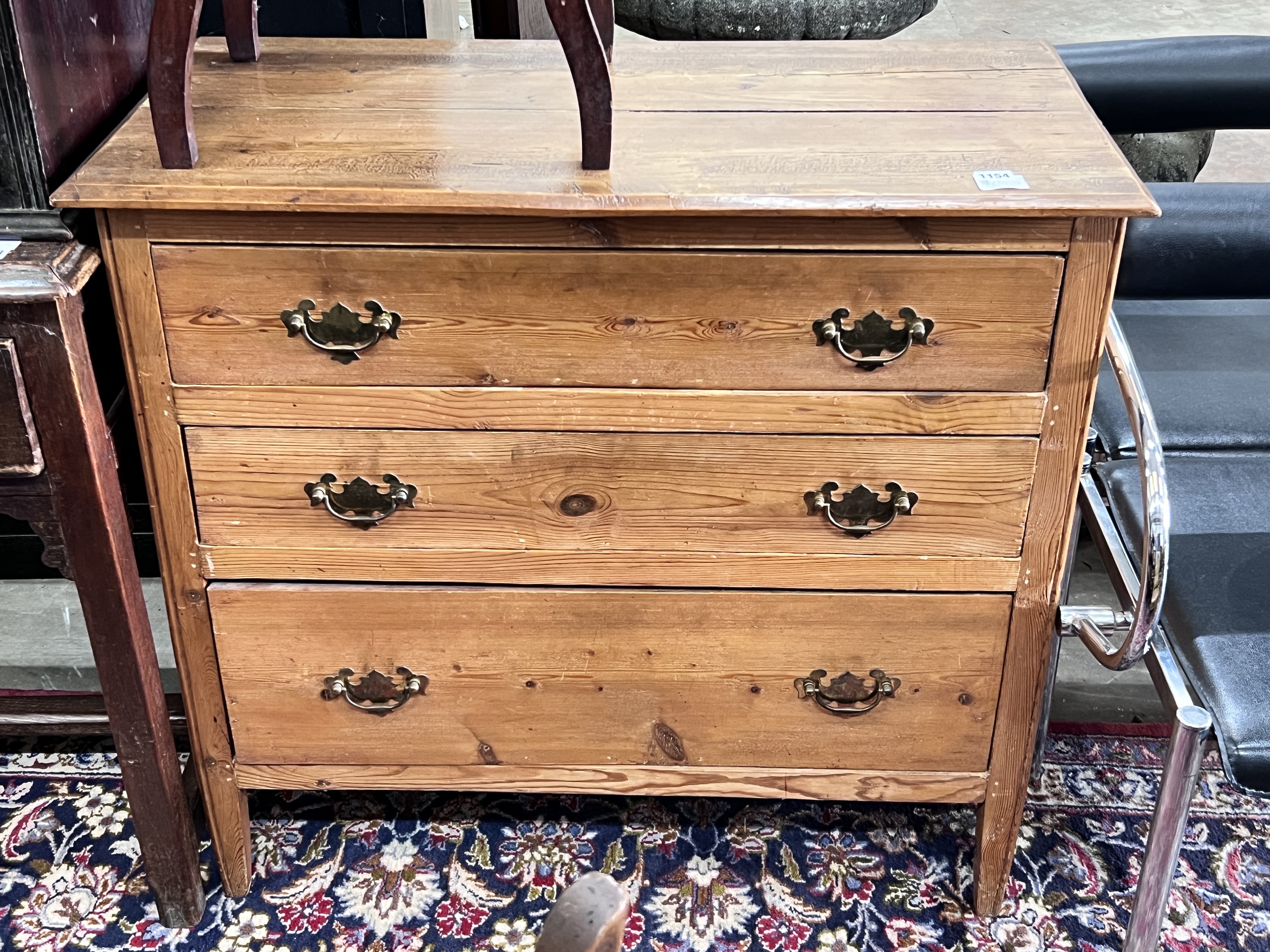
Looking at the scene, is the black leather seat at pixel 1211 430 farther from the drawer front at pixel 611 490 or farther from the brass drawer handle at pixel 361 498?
the brass drawer handle at pixel 361 498

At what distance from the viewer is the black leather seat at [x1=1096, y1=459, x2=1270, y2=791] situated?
1.12m

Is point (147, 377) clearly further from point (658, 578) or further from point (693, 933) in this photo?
point (693, 933)

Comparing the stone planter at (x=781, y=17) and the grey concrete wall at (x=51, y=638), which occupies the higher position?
the stone planter at (x=781, y=17)

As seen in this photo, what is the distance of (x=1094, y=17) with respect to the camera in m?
5.16

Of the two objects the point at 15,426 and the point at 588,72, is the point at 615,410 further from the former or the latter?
the point at 15,426

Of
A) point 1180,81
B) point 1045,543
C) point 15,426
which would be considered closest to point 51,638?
point 15,426

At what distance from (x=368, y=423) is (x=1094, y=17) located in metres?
4.84

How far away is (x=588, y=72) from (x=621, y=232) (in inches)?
5.8

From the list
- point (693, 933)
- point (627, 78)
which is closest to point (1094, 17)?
point (627, 78)

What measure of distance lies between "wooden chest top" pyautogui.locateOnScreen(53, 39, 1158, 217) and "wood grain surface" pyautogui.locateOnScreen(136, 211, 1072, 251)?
25mm

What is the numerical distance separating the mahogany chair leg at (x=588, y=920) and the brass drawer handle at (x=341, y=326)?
74 centimetres

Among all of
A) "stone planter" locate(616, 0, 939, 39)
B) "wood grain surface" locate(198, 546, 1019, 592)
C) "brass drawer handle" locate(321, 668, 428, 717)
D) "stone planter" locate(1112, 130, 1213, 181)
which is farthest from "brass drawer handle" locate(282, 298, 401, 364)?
"stone planter" locate(1112, 130, 1213, 181)

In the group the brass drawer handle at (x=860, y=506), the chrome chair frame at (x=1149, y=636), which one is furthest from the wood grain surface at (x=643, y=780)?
the brass drawer handle at (x=860, y=506)

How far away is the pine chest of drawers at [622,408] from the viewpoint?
1.15 m
